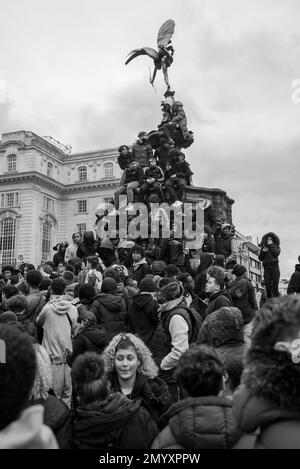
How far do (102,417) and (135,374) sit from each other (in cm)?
84

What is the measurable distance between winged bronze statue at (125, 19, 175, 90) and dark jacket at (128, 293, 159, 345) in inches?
761

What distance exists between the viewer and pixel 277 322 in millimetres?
2057

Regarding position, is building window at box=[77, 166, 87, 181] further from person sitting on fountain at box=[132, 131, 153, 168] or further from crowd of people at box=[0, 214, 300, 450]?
crowd of people at box=[0, 214, 300, 450]

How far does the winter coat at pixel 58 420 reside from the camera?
3.26 metres

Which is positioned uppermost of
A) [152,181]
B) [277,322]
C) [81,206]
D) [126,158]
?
[81,206]

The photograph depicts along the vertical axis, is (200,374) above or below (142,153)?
below

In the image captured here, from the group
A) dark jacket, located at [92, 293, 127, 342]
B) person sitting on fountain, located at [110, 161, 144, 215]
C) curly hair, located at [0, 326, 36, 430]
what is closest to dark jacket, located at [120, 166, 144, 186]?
person sitting on fountain, located at [110, 161, 144, 215]

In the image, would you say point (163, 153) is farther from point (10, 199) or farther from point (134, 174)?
point (10, 199)

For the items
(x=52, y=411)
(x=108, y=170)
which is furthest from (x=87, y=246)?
(x=108, y=170)

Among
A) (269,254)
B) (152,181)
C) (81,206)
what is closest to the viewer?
(269,254)

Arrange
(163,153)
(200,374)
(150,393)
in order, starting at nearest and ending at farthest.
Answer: (200,374), (150,393), (163,153)

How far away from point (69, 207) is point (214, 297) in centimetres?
5979

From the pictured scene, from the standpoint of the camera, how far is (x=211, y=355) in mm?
3062
